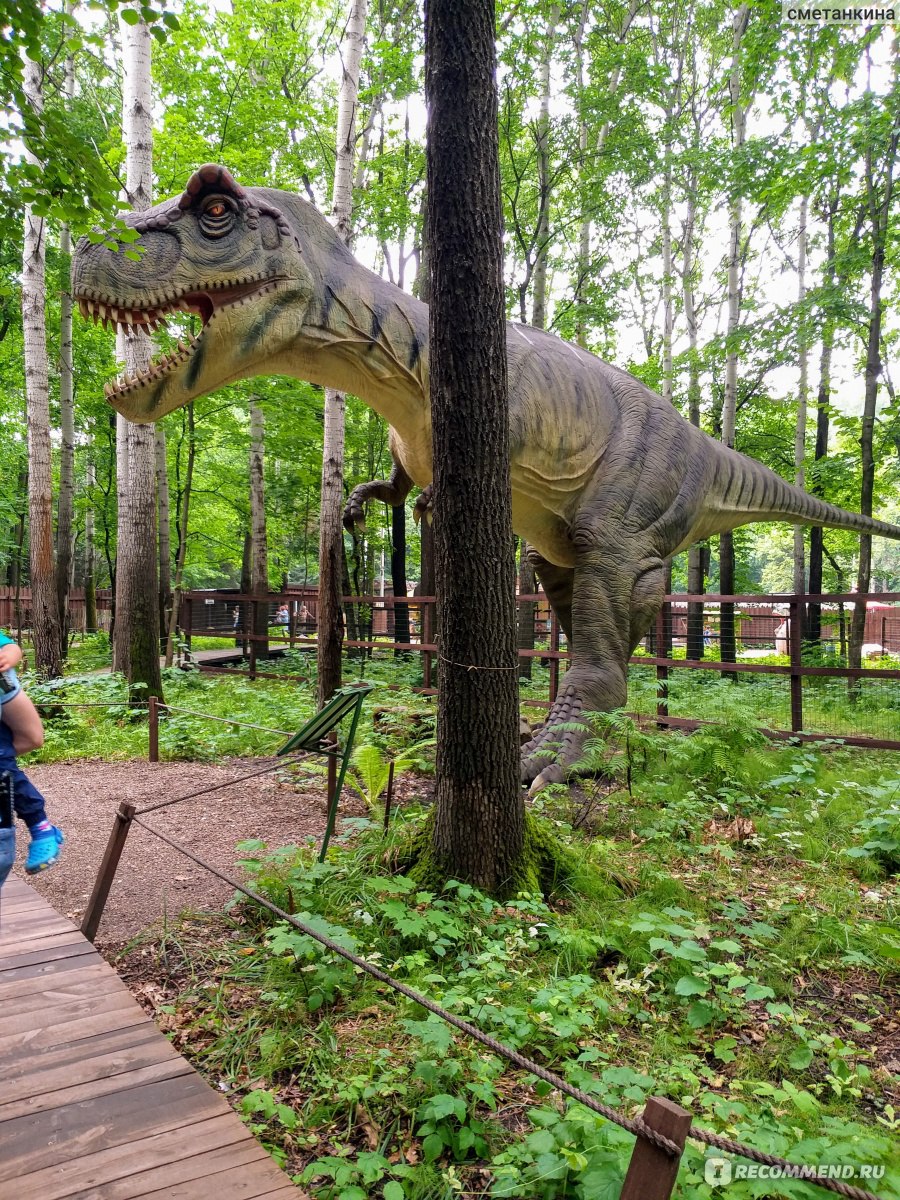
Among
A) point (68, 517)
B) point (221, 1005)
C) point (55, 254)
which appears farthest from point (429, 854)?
point (55, 254)

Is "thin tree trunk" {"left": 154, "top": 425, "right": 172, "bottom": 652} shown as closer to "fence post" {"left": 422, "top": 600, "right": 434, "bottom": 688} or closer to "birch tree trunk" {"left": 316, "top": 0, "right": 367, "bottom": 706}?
"fence post" {"left": 422, "top": 600, "right": 434, "bottom": 688}

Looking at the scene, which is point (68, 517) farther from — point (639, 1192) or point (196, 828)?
point (639, 1192)

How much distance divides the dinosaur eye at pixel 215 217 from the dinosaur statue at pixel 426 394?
0.01 metres

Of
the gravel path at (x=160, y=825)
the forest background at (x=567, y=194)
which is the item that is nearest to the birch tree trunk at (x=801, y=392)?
the forest background at (x=567, y=194)

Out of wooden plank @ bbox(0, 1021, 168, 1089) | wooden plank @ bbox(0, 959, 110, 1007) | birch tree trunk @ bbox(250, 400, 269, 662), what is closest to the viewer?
wooden plank @ bbox(0, 1021, 168, 1089)

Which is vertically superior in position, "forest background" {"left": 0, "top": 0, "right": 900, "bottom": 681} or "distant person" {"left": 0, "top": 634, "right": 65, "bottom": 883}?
"forest background" {"left": 0, "top": 0, "right": 900, "bottom": 681}

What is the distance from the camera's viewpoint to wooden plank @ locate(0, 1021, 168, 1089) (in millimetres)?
2078

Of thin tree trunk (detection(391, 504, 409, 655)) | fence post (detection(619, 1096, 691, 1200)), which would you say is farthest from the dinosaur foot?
thin tree trunk (detection(391, 504, 409, 655))

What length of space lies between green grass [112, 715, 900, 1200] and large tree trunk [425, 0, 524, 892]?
0.37 metres

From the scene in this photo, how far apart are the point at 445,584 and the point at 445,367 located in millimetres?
968

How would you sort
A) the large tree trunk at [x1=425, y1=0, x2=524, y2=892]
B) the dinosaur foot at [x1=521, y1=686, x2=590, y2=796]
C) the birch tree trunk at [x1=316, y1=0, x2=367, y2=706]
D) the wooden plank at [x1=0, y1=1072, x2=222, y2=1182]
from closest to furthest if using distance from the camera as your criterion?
the wooden plank at [x1=0, y1=1072, x2=222, y2=1182]
the large tree trunk at [x1=425, y1=0, x2=524, y2=892]
the dinosaur foot at [x1=521, y1=686, x2=590, y2=796]
the birch tree trunk at [x1=316, y1=0, x2=367, y2=706]

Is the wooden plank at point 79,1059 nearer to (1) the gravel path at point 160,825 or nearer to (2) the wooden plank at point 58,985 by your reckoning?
(2) the wooden plank at point 58,985

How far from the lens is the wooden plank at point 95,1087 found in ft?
6.48

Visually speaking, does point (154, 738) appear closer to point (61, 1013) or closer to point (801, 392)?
point (61, 1013)
